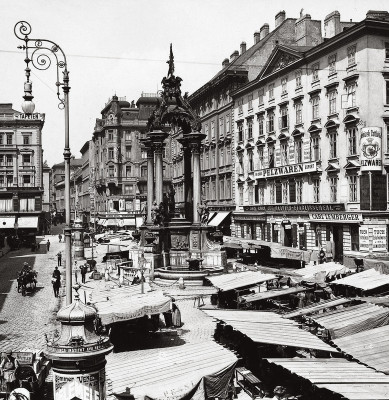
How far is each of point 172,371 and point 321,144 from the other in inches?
1350

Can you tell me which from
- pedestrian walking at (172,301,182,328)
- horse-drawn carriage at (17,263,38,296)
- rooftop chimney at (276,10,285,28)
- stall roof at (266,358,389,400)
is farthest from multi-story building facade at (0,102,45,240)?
stall roof at (266,358,389,400)

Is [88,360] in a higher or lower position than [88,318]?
lower

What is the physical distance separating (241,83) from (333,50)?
19.0 meters

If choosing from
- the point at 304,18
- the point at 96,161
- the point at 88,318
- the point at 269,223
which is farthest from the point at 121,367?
the point at 96,161

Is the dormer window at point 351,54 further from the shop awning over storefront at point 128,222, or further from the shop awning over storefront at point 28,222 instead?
the shop awning over storefront at point 128,222

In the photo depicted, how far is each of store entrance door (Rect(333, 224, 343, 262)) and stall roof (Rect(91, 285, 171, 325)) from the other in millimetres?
25232

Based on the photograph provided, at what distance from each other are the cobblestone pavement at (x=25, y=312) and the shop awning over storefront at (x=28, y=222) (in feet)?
96.1

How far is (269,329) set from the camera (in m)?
14.6

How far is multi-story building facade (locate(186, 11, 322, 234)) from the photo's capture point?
59.2 m

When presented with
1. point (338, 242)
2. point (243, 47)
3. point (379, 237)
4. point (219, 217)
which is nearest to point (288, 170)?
point (338, 242)

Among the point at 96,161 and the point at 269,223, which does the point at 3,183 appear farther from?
the point at 269,223

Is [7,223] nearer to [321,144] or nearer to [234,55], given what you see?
[234,55]

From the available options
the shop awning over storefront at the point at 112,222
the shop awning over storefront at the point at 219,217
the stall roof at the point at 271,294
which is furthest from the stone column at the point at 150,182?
the shop awning over storefront at the point at 112,222

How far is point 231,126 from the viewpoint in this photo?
59.9 metres
